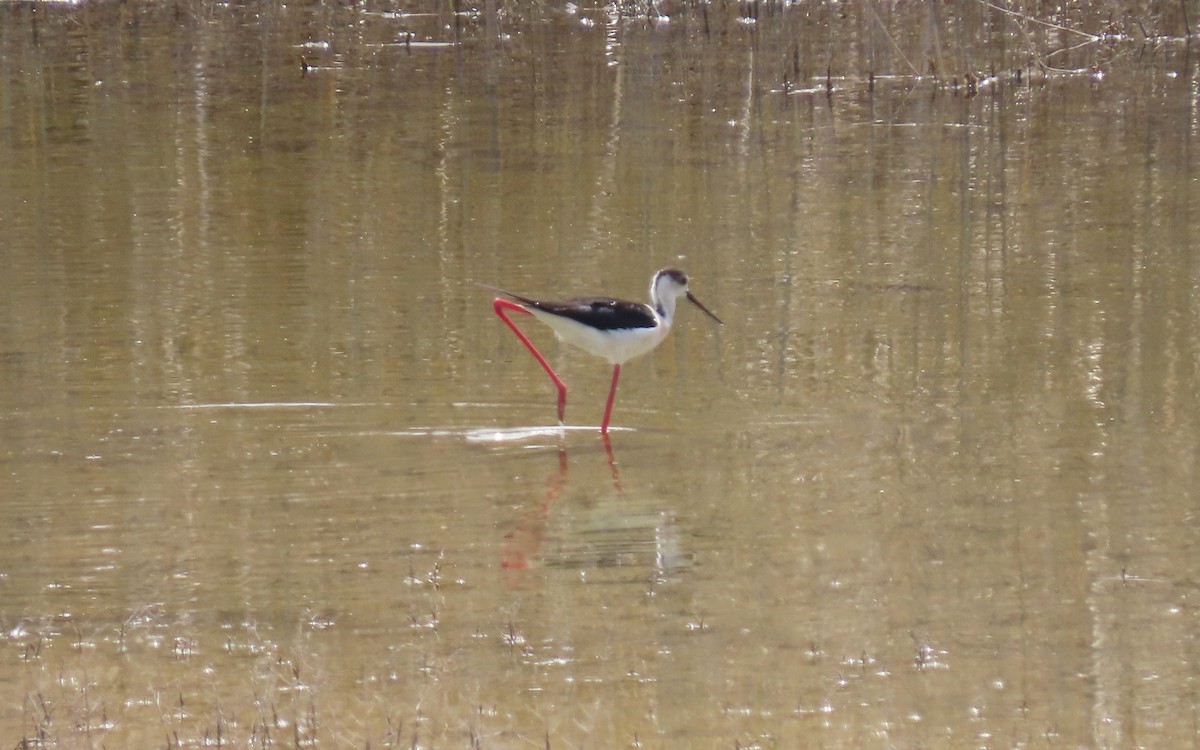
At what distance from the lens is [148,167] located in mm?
12258

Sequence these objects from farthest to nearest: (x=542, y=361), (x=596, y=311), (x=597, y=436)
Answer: (x=542, y=361) < (x=596, y=311) < (x=597, y=436)

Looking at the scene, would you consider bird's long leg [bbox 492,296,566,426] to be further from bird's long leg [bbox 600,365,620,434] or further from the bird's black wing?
the bird's black wing

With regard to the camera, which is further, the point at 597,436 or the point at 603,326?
the point at 603,326

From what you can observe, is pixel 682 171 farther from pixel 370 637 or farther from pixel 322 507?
pixel 370 637

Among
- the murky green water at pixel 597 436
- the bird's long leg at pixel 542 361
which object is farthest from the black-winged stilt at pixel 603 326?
the murky green water at pixel 597 436

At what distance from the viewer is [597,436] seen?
695 centimetres

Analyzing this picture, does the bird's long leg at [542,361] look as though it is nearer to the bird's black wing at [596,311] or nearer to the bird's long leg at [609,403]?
the bird's long leg at [609,403]

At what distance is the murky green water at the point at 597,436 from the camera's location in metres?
4.57

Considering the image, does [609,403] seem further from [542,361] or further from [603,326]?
[542,361]

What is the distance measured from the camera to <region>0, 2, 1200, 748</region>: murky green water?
180 inches

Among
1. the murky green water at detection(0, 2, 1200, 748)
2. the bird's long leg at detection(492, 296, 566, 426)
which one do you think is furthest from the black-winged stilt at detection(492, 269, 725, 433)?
the murky green water at detection(0, 2, 1200, 748)

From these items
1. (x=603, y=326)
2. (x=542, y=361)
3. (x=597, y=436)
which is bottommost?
(x=597, y=436)

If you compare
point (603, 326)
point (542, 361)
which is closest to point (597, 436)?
point (603, 326)

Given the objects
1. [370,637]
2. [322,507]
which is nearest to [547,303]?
[322,507]
